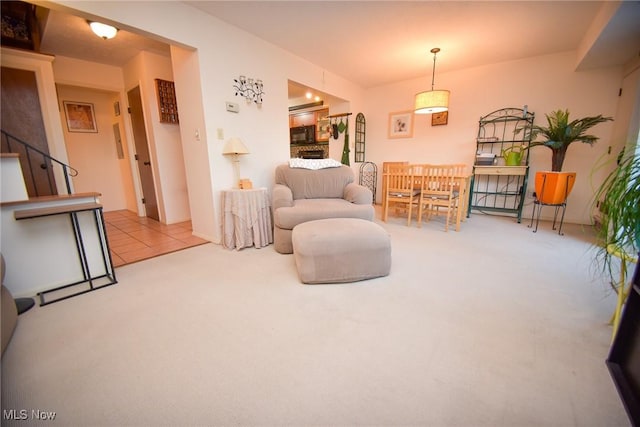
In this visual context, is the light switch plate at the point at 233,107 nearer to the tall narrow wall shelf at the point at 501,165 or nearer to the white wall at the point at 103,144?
the white wall at the point at 103,144

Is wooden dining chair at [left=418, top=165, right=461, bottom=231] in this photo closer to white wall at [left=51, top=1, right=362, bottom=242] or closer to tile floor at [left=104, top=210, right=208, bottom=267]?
white wall at [left=51, top=1, right=362, bottom=242]

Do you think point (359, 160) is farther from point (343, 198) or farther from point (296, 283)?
point (296, 283)

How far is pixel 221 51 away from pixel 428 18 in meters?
2.20

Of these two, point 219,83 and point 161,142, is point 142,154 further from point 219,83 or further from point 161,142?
point 219,83

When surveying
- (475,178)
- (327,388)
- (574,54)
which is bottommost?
(327,388)

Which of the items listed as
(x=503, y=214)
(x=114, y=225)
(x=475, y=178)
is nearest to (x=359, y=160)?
(x=475, y=178)

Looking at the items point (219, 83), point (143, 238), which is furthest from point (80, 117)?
point (219, 83)

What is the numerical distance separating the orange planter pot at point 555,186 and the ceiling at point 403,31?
140 cm

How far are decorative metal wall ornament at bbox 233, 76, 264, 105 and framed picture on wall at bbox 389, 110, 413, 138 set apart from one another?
2.86 metres

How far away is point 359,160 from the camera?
5.15 m

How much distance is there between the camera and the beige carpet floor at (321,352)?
0.91 meters

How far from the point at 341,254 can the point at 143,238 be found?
8.39 ft

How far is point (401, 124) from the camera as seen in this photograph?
187 inches

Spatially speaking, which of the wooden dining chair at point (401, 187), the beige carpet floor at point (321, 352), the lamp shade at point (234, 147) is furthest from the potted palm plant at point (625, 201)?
the lamp shade at point (234, 147)
